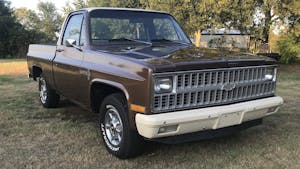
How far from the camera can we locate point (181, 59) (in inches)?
163

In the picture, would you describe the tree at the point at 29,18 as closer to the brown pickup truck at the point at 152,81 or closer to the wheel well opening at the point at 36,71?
the wheel well opening at the point at 36,71

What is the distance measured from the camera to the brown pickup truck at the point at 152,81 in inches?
154

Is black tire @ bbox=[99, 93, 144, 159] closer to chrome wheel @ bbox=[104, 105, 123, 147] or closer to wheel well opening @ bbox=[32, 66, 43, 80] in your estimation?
→ chrome wheel @ bbox=[104, 105, 123, 147]

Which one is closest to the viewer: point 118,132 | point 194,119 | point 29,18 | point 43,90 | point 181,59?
point 194,119

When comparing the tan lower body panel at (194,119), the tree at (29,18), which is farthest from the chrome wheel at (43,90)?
the tree at (29,18)

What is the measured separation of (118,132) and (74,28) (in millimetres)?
2088

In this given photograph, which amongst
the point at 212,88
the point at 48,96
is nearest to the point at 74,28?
the point at 48,96

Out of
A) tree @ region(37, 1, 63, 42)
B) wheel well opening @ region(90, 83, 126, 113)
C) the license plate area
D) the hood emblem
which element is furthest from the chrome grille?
tree @ region(37, 1, 63, 42)

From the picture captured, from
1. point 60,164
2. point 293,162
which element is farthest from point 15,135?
point 293,162

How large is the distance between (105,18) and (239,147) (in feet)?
8.57

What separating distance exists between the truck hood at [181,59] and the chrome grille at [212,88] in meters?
0.06

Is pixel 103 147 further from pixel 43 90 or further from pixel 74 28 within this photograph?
pixel 43 90

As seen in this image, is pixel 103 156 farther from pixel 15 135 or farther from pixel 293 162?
pixel 293 162

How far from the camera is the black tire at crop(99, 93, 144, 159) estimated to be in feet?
14.1
